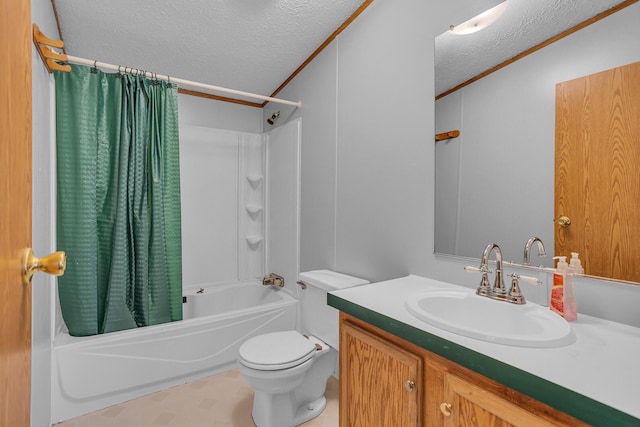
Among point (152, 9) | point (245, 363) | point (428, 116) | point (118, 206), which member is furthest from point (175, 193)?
point (428, 116)

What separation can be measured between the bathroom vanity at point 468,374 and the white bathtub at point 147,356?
1.23 meters

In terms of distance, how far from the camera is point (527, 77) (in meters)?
1.17

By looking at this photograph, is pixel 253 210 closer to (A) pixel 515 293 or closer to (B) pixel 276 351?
(B) pixel 276 351

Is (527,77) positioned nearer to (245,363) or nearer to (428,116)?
(428,116)

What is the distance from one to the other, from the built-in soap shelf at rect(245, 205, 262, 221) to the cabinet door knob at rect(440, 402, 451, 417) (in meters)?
2.52

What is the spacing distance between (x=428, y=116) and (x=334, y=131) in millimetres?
772

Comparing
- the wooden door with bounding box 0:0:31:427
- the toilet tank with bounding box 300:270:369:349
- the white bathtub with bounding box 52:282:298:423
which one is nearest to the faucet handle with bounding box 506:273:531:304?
the toilet tank with bounding box 300:270:369:349

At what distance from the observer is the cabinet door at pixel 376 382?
95 centimetres

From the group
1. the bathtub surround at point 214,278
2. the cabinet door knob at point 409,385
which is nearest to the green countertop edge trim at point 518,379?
the cabinet door knob at point 409,385

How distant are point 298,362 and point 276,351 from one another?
14cm

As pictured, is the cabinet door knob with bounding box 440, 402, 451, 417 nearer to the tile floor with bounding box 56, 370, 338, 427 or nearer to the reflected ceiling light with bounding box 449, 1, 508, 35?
the tile floor with bounding box 56, 370, 338, 427

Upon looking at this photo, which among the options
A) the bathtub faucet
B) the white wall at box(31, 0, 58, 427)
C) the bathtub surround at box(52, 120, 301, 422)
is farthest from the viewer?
the bathtub faucet

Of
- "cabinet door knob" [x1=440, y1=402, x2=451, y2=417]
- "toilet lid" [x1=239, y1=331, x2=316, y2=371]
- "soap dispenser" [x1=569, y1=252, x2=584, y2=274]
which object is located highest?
"soap dispenser" [x1=569, y1=252, x2=584, y2=274]

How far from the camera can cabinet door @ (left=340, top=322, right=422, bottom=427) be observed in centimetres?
95
